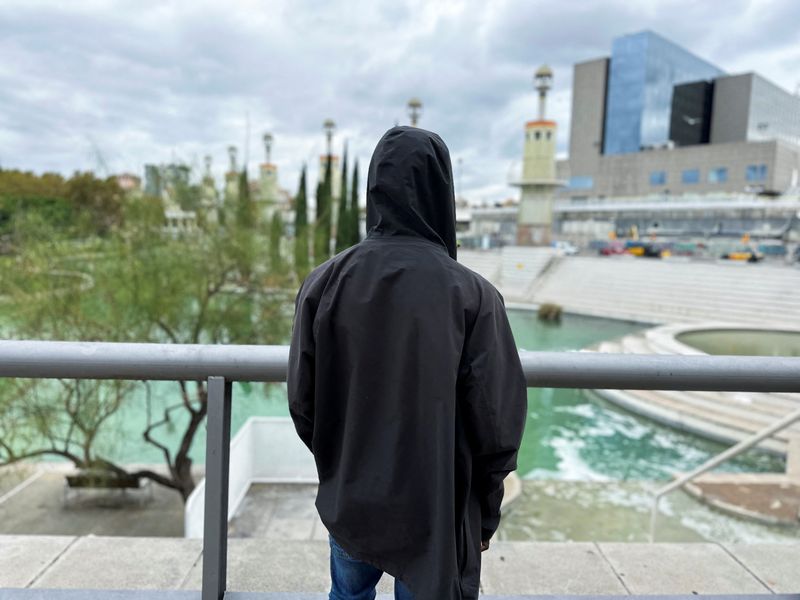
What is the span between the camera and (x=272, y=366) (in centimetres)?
123

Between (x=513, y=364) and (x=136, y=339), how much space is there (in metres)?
8.11

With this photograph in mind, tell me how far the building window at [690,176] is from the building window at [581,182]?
33.5 ft

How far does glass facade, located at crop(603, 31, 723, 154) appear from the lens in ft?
221

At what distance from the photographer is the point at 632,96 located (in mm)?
68062

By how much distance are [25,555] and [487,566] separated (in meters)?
1.37

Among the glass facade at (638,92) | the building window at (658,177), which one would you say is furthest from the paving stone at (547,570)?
the glass facade at (638,92)

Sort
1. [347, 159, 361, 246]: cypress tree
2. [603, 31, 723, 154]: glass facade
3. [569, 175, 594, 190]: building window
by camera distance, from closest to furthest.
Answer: [347, 159, 361, 246]: cypress tree
[603, 31, 723, 154]: glass facade
[569, 175, 594, 190]: building window

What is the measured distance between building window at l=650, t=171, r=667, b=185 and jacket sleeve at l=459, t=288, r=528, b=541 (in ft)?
218

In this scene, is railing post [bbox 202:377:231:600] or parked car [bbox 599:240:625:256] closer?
railing post [bbox 202:377:231:600]

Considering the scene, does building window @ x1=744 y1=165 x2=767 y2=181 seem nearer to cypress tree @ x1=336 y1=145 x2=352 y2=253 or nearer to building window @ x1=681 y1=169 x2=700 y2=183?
building window @ x1=681 y1=169 x2=700 y2=183

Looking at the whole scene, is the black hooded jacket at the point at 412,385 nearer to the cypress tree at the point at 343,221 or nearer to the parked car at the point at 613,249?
the cypress tree at the point at 343,221

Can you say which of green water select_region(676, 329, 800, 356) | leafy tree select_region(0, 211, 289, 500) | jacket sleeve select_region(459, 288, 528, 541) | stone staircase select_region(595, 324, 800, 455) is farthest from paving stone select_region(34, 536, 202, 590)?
green water select_region(676, 329, 800, 356)

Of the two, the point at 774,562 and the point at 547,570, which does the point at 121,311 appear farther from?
the point at 774,562

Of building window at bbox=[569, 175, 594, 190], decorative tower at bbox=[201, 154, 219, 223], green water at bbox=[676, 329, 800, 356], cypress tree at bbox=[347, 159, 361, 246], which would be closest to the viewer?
decorative tower at bbox=[201, 154, 219, 223]
